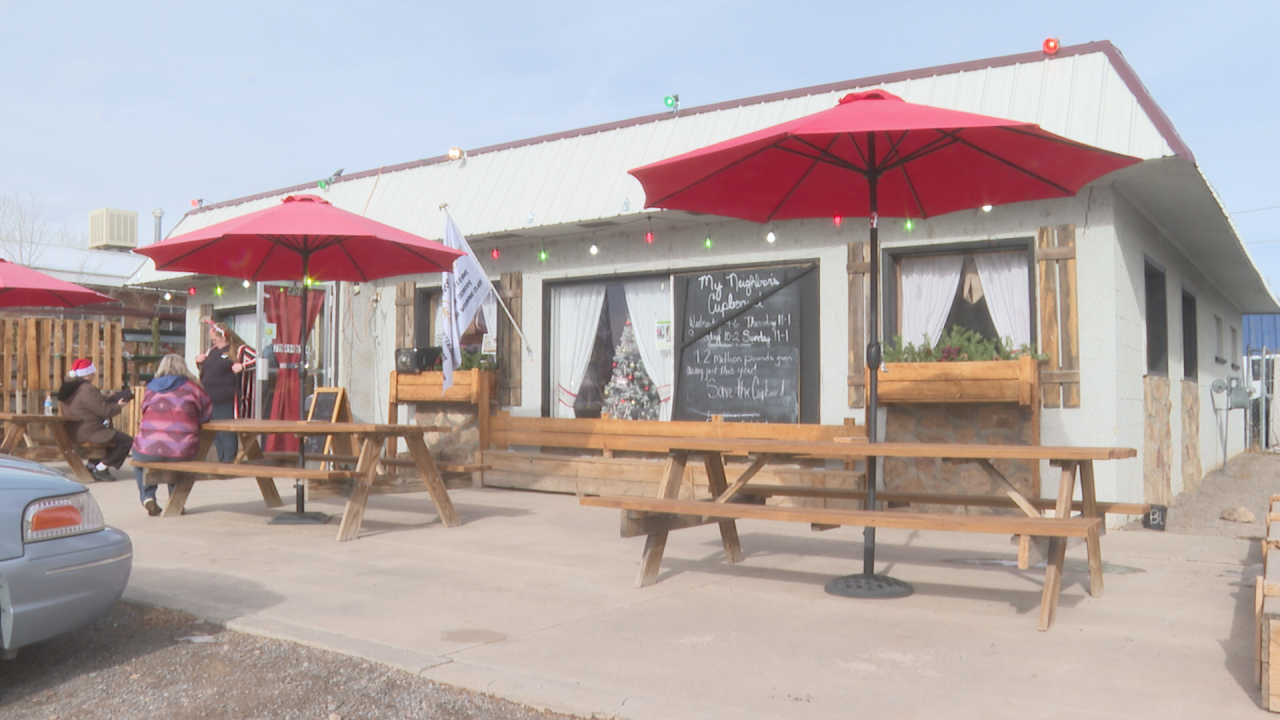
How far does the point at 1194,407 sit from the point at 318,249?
10242 millimetres

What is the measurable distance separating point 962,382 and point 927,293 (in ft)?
4.33

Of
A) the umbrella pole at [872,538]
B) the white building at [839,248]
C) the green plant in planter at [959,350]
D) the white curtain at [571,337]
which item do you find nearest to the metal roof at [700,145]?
the white building at [839,248]

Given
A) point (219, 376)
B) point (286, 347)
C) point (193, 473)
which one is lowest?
point (193, 473)

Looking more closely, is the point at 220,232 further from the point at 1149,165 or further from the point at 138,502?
the point at 1149,165

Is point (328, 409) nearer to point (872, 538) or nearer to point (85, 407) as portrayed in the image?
point (85, 407)

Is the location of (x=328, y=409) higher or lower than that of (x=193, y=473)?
higher

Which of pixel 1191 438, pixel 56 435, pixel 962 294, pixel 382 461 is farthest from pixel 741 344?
pixel 56 435

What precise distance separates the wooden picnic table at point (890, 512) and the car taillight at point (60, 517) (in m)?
2.24

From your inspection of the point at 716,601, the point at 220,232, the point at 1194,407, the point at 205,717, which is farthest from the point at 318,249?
the point at 1194,407

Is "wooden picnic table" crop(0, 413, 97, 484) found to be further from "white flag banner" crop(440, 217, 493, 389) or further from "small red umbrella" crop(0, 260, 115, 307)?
"white flag banner" crop(440, 217, 493, 389)

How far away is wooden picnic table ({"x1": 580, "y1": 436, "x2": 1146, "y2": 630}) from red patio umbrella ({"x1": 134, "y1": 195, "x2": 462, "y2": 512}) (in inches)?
119

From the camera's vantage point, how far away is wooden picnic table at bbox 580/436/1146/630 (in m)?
4.32

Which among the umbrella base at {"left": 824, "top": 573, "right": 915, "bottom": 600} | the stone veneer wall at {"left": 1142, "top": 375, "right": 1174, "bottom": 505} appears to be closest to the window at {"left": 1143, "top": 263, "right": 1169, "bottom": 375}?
the stone veneer wall at {"left": 1142, "top": 375, "right": 1174, "bottom": 505}

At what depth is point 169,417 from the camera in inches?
293
